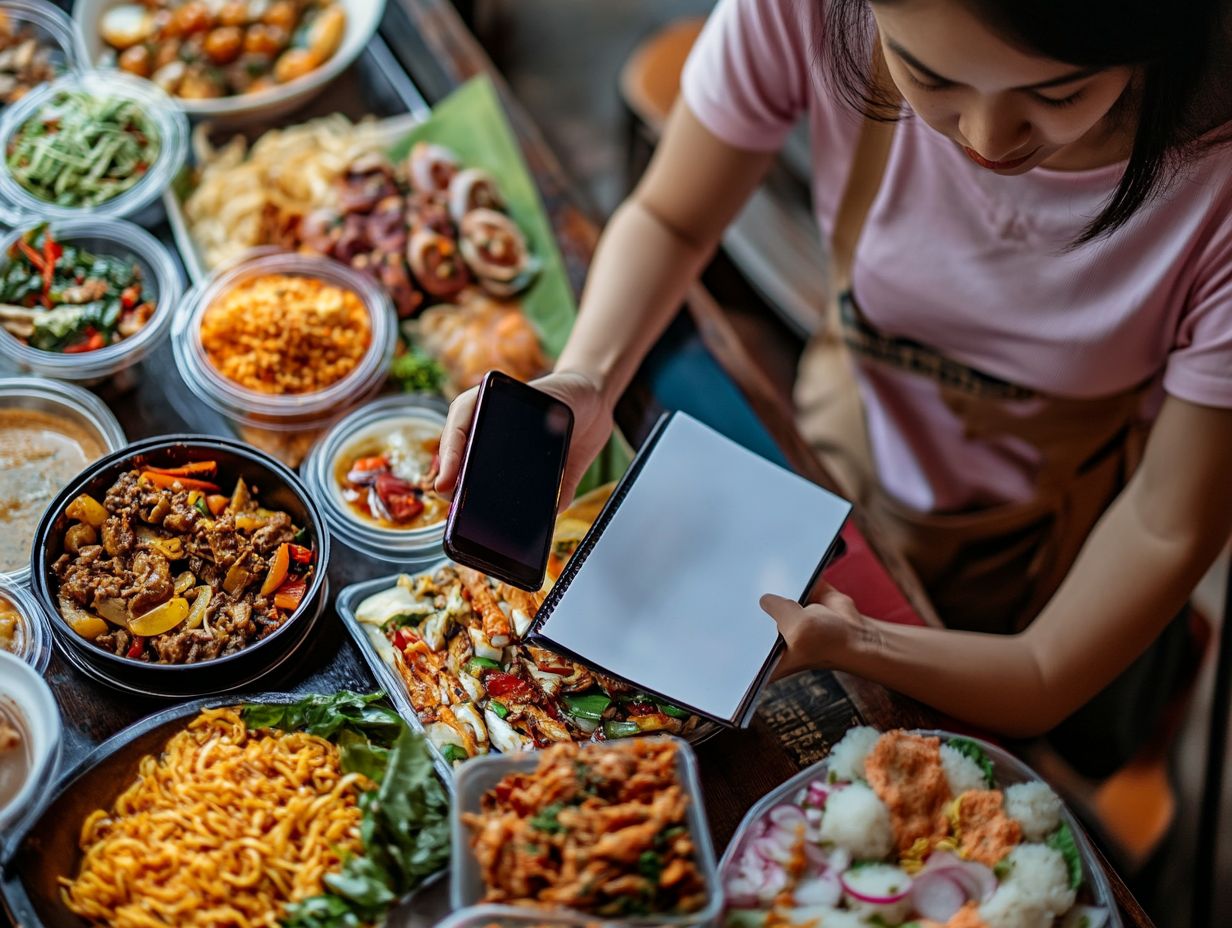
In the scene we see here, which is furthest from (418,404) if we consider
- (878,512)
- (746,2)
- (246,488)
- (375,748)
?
(878,512)

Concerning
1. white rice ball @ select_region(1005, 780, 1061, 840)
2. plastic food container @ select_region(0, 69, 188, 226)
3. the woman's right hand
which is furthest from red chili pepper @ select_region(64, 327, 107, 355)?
white rice ball @ select_region(1005, 780, 1061, 840)

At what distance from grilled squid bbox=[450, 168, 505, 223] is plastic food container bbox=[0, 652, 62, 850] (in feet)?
4.48

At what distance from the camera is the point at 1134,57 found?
4.53 feet

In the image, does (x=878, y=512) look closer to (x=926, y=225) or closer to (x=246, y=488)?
(x=926, y=225)

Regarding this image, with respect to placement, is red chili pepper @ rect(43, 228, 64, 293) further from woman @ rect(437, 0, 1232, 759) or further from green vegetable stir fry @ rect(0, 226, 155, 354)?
woman @ rect(437, 0, 1232, 759)

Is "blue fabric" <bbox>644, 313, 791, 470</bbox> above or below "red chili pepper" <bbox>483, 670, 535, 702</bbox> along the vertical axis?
above

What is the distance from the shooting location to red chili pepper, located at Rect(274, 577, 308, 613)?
1786mm

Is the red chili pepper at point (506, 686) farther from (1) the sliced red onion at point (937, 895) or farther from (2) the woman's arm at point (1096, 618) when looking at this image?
(1) the sliced red onion at point (937, 895)

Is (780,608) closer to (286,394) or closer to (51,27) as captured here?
(286,394)

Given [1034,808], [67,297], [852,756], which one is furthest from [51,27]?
[1034,808]

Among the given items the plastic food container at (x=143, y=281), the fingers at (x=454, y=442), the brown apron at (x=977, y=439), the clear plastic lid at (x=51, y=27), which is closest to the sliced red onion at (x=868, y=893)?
the fingers at (x=454, y=442)

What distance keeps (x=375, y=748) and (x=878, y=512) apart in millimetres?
1483

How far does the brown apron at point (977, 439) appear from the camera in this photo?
226cm

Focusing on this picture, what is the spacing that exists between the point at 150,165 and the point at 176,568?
3.69ft
